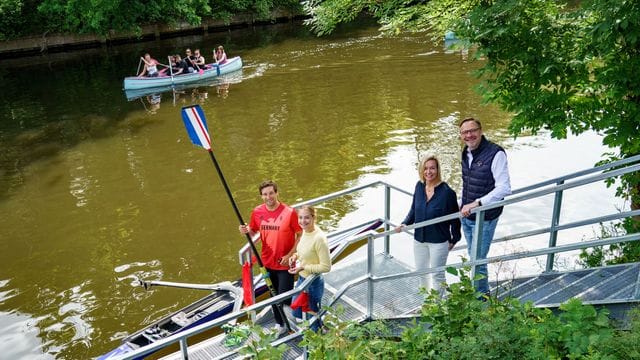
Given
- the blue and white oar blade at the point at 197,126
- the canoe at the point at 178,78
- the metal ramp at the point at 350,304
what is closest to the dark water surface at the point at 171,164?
the canoe at the point at 178,78

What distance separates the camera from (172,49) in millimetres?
34750

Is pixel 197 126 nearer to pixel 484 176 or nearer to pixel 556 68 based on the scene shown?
pixel 484 176

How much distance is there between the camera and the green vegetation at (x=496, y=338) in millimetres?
3613

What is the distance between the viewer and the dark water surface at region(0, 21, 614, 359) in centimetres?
973

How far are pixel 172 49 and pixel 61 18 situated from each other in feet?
24.6

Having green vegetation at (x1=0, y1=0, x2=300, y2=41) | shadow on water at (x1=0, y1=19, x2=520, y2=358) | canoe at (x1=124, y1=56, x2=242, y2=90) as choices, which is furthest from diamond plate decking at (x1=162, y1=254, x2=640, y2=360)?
green vegetation at (x1=0, y1=0, x2=300, y2=41)

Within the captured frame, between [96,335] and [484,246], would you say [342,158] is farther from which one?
[484,246]

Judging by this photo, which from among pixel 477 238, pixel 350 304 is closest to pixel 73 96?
pixel 350 304

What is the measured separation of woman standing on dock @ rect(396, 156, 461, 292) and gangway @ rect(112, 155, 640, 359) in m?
0.25

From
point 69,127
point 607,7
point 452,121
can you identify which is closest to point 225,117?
point 69,127

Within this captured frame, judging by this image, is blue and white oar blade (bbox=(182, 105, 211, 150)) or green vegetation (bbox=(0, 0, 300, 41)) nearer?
blue and white oar blade (bbox=(182, 105, 211, 150))

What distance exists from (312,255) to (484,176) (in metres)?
1.79

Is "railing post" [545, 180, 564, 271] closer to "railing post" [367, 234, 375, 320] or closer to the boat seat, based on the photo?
"railing post" [367, 234, 375, 320]

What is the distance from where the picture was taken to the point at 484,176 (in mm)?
5316
